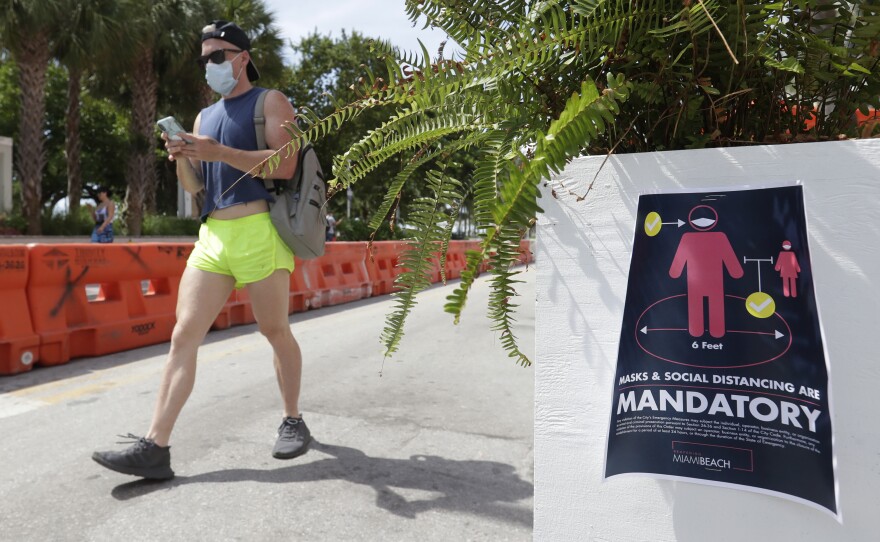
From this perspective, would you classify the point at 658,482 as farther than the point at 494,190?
Yes

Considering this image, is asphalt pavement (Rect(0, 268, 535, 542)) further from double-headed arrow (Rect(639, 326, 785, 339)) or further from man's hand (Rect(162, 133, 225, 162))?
man's hand (Rect(162, 133, 225, 162))

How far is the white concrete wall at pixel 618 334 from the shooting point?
3.47 ft

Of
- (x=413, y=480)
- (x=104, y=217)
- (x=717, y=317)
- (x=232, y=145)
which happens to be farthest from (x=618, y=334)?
(x=104, y=217)

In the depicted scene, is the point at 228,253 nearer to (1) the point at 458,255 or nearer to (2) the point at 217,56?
(2) the point at 217,56

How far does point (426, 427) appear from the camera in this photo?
3.56 m

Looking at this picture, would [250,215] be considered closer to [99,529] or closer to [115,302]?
[99,529]

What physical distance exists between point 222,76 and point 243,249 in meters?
0.81

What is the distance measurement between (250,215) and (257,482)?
3.73 feet

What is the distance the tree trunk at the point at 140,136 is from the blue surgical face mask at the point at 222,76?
69.7ft

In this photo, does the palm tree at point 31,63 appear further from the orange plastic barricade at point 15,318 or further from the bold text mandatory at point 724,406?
the bold text mandatory at point 724,406

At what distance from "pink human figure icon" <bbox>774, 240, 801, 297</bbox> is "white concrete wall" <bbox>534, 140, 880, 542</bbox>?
3 centimetres

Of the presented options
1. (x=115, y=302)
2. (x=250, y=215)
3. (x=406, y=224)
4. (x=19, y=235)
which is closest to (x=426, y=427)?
(x=250, y=215)

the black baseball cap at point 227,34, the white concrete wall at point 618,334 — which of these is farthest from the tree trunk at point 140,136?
the white concrete wall at point 618,334

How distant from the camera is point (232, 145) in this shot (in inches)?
113
